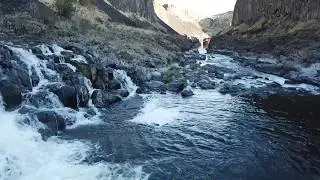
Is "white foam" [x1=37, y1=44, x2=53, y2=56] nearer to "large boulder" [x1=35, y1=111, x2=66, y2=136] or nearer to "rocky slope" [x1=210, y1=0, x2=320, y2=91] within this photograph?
"large boulder" [x1=35, y1=111, x2=66, y2=136]

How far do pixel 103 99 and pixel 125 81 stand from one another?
602 cm

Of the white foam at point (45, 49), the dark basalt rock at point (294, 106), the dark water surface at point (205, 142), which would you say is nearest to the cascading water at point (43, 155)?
the dark water surface at point (205, 142)

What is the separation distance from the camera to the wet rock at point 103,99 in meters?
29.0

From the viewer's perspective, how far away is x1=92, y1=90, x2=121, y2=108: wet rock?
28997mm

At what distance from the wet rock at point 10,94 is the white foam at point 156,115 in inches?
269

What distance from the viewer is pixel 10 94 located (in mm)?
24062

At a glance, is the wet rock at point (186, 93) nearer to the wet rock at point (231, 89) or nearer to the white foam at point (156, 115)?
the wet rock at point (231, 89)

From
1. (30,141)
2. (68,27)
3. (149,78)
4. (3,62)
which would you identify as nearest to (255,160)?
(30,141)

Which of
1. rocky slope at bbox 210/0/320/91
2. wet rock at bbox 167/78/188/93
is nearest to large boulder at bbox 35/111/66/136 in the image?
wet rock at bbox 167/78/188/93

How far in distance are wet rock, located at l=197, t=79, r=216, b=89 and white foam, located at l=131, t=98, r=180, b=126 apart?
8.23 m

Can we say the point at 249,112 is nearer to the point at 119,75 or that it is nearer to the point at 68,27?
the point at 119,75

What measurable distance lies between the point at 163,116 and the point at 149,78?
37.4 ft

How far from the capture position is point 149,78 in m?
38.6

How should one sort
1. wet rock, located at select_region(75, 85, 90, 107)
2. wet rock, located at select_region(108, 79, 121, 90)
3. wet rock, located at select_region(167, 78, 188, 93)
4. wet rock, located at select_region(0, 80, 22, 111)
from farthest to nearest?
wet rock, located at select_region(167, 78, 188, 93) < wet rock, located at select_region(108, 79, 121, 90) < wet rock, located at select_region(75, 85, 90, 107) < wet rock, located at select_region(0, 80, 22, 111)
